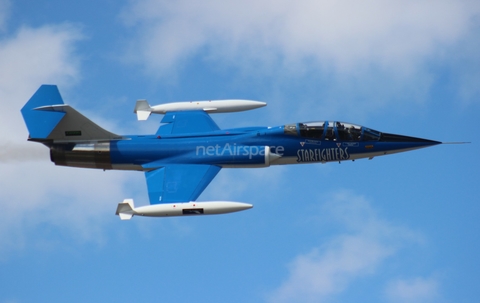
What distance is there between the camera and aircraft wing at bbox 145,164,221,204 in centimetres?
4072

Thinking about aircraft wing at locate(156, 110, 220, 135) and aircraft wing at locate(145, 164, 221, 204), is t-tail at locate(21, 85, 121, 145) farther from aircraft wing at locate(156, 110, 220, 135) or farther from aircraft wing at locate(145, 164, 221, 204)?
aircraft wing at locate(156, 110, 220, 135)

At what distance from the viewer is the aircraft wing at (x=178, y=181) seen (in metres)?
40.7

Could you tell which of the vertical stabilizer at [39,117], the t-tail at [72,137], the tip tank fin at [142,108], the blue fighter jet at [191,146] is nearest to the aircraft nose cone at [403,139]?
the blue fighter jet at [191,146]

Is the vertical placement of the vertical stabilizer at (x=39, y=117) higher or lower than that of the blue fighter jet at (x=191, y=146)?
higher

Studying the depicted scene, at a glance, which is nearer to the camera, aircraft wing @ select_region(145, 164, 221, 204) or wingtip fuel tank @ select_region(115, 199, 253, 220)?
wingtip fuel tank @ select_region(115, 199, 253, 220)

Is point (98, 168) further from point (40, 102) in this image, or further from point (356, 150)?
point (356, 150)

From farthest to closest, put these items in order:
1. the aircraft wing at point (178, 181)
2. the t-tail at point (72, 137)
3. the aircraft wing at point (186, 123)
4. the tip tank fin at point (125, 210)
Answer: the aircraft wing at point (186, 123) → the t-tail at point (72, 137) → the aircraft wing at point (178, 181) → the tip tank fin at point (125, 210)

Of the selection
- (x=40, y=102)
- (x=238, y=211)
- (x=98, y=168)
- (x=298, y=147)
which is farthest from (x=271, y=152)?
(x=40, y=102)

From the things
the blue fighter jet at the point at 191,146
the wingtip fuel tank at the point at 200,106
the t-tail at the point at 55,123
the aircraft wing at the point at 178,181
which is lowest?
the aircraft wing at the point at 178,181

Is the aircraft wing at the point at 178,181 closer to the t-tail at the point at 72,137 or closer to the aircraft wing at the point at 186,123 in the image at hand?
the t-tail at the point at 72,137

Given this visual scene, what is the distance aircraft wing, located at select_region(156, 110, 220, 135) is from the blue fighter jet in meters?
1.52

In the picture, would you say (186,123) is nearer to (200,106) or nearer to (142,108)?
(200,106)

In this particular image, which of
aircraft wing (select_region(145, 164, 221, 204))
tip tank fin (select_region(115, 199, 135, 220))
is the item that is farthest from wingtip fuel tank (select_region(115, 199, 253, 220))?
aircraft wing (select_region(145, 164, 221, 204))

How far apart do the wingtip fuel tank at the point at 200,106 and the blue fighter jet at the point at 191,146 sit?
2.94 metres
